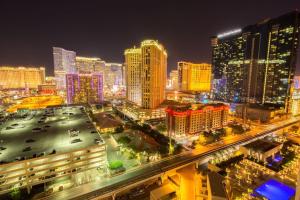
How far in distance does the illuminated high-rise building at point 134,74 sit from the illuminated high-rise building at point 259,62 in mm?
49323

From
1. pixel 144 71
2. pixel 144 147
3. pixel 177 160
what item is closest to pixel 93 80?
pixel 144 71

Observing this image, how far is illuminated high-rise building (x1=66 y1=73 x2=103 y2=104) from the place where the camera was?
254 feet

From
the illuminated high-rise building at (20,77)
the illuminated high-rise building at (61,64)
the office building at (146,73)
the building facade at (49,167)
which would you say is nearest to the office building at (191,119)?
the office building at (146,73)

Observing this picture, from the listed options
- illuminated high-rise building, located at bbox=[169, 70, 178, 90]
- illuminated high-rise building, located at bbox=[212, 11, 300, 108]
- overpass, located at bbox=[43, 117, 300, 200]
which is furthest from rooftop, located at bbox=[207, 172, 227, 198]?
illuminated high-rise building, located at bbox=[169, 70, 178, 90]

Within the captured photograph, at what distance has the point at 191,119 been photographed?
142 feet

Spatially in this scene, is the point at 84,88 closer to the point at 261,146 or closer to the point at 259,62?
the point at 261,146

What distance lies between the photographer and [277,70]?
213 feet

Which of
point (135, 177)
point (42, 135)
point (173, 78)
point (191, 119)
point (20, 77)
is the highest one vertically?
point (173, 78)

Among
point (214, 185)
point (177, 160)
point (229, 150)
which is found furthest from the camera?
point (229, 150)

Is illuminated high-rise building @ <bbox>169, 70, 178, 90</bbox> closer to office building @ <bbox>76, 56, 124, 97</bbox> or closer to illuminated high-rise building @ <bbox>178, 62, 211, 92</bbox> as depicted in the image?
illuminated high-rise building @ <bbox>178, 62, 211, 92</bbox>

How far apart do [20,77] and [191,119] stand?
142641mm

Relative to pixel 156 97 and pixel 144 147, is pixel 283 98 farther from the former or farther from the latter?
pixel 144 147

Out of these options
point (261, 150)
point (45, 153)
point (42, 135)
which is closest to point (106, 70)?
point (42, 135)

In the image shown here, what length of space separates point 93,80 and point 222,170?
72997 mm
